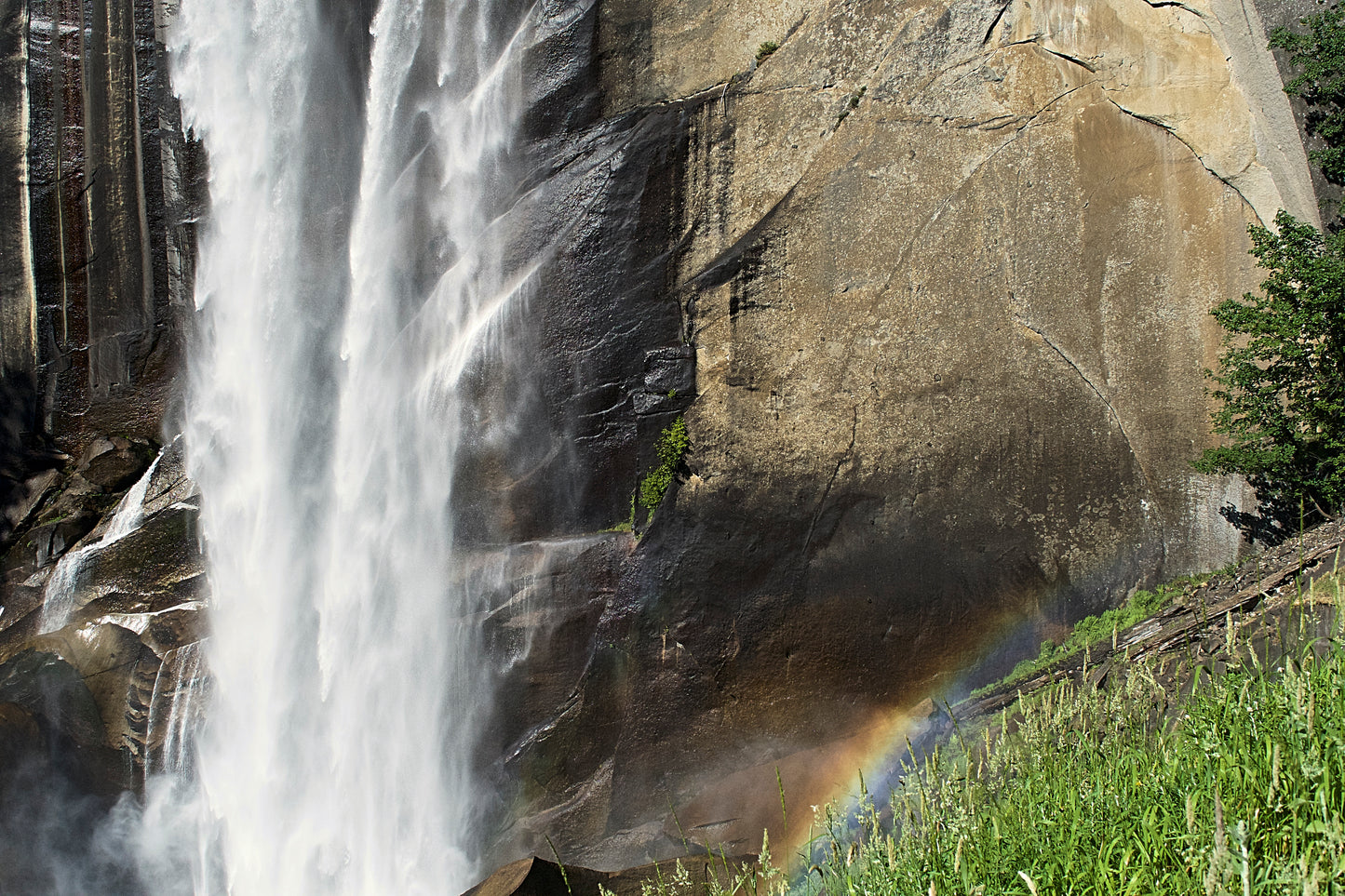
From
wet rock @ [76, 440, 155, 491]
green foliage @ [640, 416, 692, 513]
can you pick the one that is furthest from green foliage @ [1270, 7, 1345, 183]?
wet rock @ [76, 440, 155, 491]

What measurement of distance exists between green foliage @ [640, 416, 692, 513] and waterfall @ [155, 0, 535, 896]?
2.09 m

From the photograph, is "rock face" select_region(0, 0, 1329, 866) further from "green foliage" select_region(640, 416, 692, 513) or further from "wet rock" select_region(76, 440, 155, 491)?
"wet rock" select_region(76, 440, 155, 491)

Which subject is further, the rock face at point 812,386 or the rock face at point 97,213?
the rock face at point 97,213

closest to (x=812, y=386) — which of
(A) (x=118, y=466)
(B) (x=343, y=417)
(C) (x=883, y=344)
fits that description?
(C) (x=883, y=344)

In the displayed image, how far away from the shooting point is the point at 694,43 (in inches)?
392

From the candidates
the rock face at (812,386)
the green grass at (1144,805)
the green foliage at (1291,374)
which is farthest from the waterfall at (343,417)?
the green grass at (1144,805)

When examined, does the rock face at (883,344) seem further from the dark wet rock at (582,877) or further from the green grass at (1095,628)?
the dark wet rock at (582,877)

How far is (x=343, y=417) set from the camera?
10.8 metres

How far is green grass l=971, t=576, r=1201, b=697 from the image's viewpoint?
8180 millimetres

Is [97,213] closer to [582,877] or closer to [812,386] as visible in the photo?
[812,386]

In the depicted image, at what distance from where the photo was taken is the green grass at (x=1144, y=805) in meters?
2.32

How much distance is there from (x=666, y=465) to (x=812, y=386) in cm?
172

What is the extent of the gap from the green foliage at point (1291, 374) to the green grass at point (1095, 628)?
117 cm

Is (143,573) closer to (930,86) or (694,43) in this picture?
(694,43)
